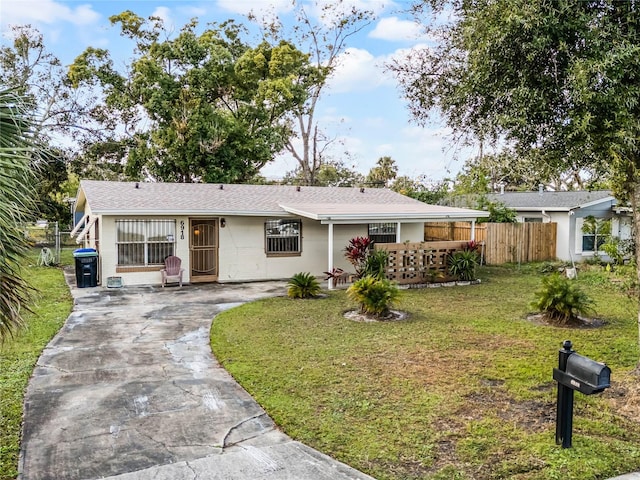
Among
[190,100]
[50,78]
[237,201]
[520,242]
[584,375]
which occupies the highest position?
[50,78]

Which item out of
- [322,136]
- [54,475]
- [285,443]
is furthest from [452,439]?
[322,136]

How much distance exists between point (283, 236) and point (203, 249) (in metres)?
2.56

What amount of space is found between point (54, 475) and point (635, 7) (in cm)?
Result: 683

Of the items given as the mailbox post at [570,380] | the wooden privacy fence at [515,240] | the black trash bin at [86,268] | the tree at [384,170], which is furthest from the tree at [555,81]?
the tree at [384,170]

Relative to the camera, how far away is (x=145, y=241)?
1355 cm

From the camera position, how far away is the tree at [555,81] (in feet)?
15.3

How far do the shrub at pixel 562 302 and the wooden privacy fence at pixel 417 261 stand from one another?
4574mm

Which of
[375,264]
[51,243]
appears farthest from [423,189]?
[51,243]

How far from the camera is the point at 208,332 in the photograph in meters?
8.26

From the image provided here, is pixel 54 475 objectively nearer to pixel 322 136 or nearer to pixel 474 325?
pixel 474 325

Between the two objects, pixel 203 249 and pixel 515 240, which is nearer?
pixel 203 249

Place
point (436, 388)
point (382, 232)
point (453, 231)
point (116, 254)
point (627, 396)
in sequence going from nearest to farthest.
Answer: point (627, 396), point (436, 388), point (116, 254), point (382, 232), point (453, 231)

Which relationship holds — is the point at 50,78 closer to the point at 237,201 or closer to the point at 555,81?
the point at 237,201

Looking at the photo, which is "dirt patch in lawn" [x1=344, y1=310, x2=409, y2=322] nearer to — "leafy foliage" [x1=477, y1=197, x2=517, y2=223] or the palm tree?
the palm tree
